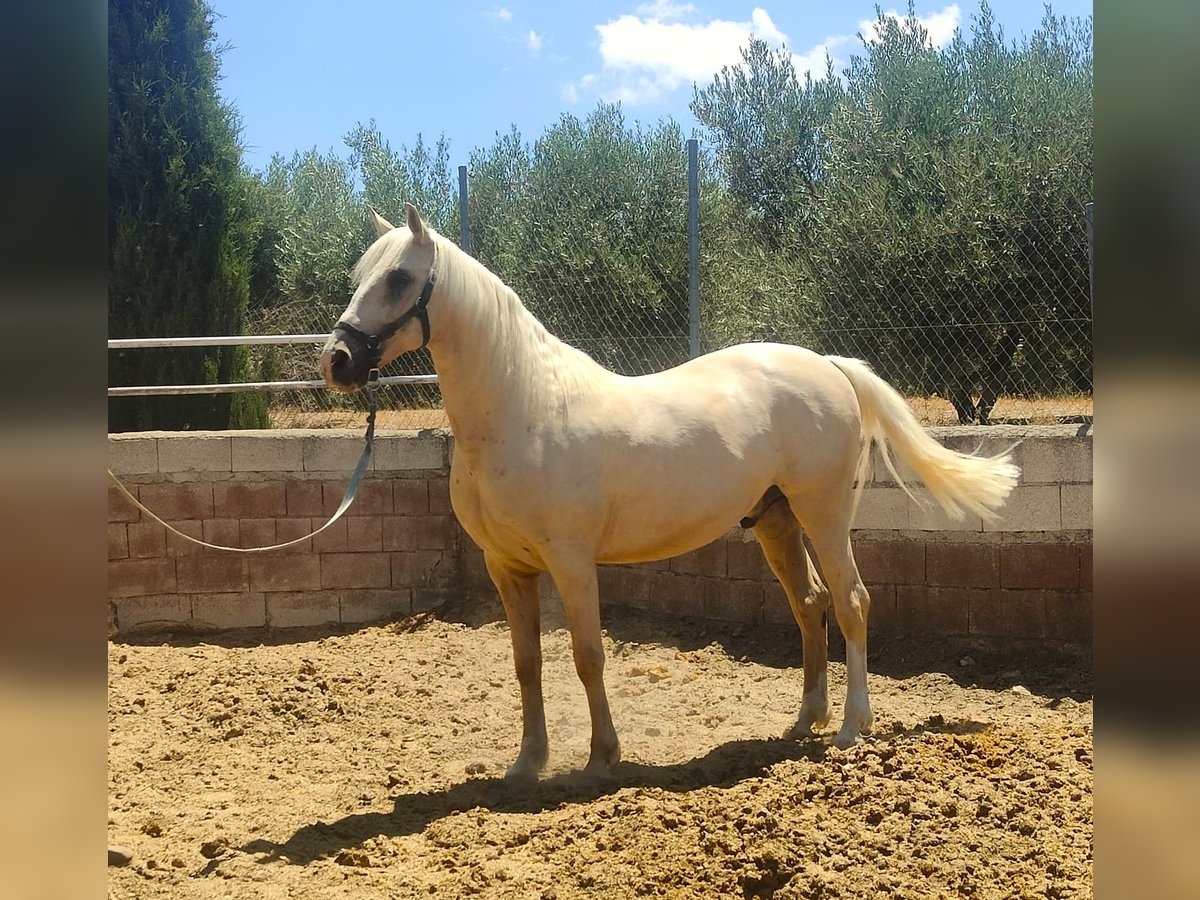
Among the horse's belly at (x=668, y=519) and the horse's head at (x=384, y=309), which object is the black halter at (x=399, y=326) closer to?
the horse's head at (x=384, y=309)

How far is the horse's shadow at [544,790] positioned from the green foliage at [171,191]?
6.43m

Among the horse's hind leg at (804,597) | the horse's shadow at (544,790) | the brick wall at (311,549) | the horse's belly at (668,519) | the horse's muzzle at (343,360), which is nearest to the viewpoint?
the horse's shadow at (544,790)

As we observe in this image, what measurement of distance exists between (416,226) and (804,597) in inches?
101

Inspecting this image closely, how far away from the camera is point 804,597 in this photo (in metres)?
4.90

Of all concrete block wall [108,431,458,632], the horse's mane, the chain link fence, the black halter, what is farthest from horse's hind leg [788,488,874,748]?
concrete block wall [108,431,458,632]

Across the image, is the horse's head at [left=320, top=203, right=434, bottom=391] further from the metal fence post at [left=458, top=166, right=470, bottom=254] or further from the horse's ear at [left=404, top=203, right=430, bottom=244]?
the metal fence post at [left=458, top=166, right=470, bottom=254]

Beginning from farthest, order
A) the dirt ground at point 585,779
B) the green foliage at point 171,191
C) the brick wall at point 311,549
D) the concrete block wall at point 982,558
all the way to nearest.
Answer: the green foliage at point 171,191 → the brick wall at point 311,549 → the concrete block wall at point 982,558 → the dirt ground at point 585,779

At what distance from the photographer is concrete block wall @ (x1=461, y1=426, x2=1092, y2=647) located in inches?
206

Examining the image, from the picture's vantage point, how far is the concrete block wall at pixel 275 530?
6.79 m

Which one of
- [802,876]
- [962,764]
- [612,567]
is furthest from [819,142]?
[802,876]

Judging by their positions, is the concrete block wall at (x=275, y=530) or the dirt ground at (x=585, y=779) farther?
the concrete block wall at (x=275, y=530)

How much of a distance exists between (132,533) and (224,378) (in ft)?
10.4

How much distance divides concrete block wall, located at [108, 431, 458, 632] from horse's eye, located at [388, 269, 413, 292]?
3235 mm

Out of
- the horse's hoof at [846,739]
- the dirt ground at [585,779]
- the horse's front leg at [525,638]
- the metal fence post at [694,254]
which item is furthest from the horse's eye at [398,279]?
the metal fence post at [694,254]
